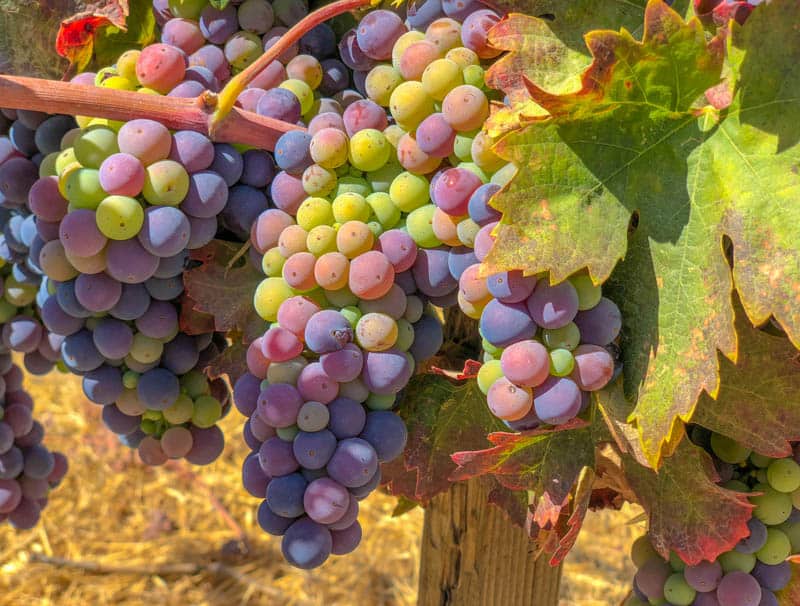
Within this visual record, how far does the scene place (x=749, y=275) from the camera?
2.02 feet

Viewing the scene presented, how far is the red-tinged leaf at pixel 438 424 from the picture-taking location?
2.67ft

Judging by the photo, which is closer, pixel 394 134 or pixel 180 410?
pixel 394 134

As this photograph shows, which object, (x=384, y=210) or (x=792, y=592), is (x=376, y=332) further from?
(x=792, y=592)

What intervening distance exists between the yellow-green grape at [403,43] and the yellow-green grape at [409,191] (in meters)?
0.09

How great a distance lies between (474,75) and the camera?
705mm

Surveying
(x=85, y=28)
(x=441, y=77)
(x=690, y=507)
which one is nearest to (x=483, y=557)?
(x=690, y=507)

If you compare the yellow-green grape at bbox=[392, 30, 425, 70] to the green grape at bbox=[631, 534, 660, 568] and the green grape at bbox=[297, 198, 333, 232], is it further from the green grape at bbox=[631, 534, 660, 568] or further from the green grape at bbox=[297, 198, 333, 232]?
the green grape at bbox=[631, 534, 660, 568]

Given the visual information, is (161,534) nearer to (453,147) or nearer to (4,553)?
(4,553)

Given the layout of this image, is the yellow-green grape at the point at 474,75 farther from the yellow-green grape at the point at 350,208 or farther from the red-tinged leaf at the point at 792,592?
the red-tinged leaf at the point at 792,592

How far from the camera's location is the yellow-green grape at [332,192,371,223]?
72 centimetres

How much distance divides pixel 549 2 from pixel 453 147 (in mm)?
128

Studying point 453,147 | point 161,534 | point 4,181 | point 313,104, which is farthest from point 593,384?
point 161,534

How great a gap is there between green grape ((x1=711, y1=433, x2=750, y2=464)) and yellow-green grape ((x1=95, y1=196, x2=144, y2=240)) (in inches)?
19.9

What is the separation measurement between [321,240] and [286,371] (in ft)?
0.35
